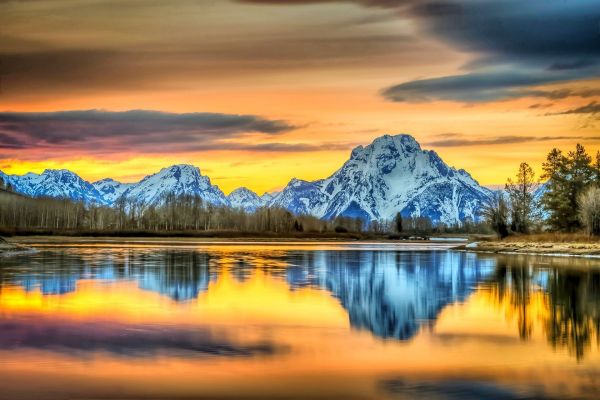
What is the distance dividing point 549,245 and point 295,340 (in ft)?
223

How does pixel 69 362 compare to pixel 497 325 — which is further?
pixel 497 325

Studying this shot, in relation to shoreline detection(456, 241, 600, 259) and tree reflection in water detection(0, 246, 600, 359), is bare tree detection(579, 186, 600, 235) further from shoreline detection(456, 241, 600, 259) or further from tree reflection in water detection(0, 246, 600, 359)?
tree reflection in water detection(0, 246, 600, 359)

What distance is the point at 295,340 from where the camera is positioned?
63.7 ft

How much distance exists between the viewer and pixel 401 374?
14734 mm

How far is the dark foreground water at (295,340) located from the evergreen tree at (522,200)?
70.9 m

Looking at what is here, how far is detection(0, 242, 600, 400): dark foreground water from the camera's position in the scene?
13484mm

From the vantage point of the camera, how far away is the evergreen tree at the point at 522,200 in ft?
345

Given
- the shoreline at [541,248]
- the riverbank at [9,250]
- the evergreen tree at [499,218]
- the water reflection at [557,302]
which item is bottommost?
the water reflection at [557,302]

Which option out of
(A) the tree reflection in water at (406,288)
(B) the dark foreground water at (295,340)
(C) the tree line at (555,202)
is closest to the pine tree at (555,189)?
(C) the tree line at (555,202)

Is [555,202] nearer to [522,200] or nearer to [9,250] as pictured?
[522,200]

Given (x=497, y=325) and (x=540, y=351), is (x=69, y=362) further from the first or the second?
(x=497, y=325)

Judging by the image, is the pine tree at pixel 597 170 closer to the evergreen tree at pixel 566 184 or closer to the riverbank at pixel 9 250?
the evergreen tree at pixel 566 184

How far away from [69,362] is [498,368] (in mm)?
9740

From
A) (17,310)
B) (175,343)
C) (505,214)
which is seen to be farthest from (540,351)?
(505,214)
